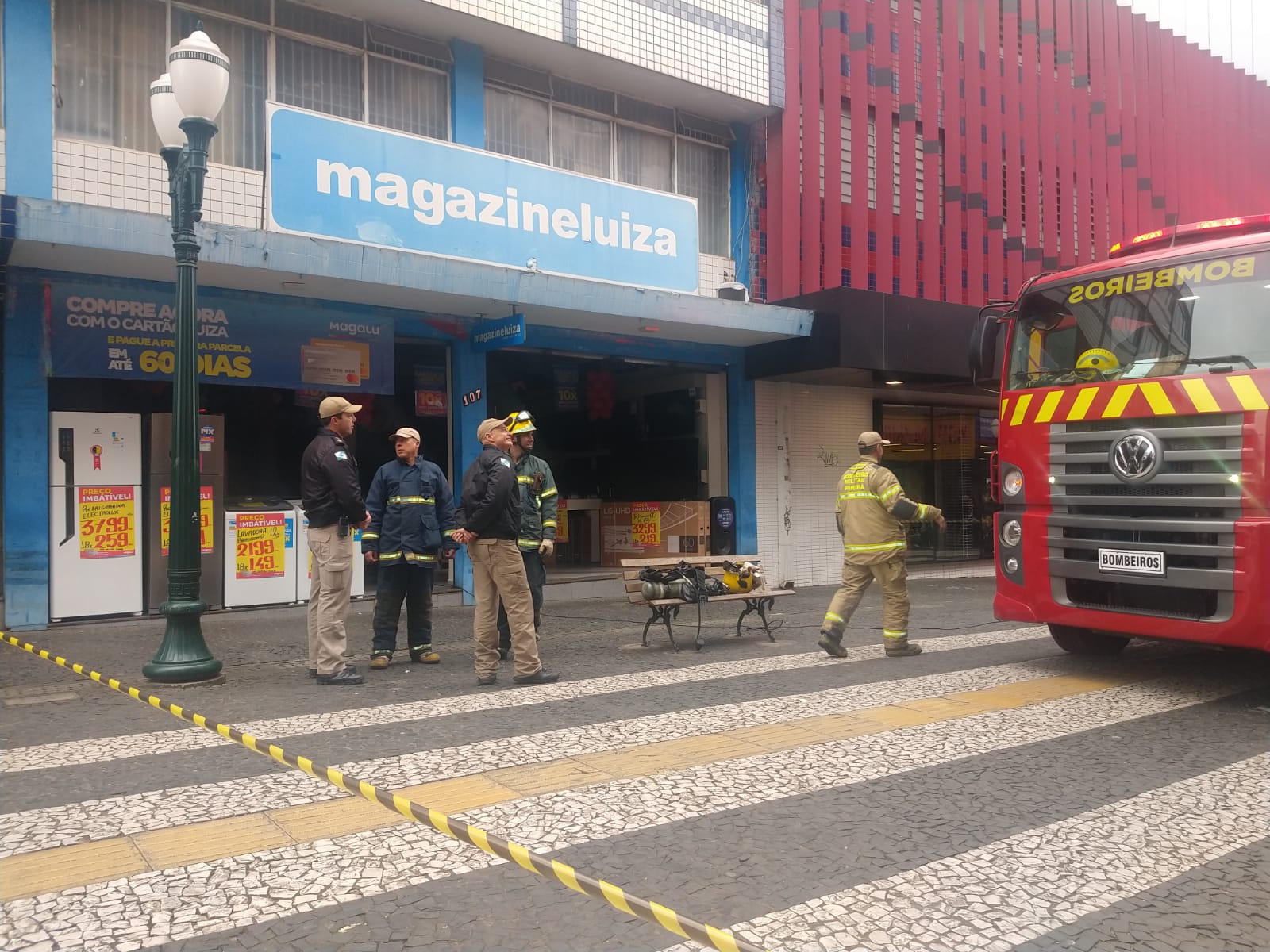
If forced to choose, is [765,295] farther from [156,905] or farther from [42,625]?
[156,905]

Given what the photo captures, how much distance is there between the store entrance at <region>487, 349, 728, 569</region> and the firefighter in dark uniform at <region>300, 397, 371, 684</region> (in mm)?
6745

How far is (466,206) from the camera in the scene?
37.3 ft

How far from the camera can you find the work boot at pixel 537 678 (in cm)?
719

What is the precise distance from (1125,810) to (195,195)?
7.16 m

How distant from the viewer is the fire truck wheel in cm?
819

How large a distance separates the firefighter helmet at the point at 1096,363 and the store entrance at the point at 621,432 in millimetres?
7827

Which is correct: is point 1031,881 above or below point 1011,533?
below

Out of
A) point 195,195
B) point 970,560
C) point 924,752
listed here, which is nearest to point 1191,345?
point 924,752

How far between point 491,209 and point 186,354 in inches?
202

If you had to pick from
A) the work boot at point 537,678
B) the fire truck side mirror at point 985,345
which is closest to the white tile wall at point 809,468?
the fire truck side mirror at point 985,345

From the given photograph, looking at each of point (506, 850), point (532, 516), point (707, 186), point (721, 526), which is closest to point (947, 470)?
point (721, 526)

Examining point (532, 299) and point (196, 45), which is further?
point (532, 299)

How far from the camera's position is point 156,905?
329 centimetres

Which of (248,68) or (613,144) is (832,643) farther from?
(248,68)
